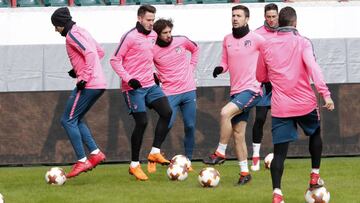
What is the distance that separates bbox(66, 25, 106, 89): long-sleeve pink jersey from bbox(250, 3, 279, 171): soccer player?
247 cm

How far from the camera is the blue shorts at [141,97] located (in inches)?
464

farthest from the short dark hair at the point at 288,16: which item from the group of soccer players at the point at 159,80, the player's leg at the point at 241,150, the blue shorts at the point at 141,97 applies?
the blue shorts at the point at 141,97

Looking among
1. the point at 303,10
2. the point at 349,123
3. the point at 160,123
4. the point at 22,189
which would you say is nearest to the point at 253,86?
the point at 160,123

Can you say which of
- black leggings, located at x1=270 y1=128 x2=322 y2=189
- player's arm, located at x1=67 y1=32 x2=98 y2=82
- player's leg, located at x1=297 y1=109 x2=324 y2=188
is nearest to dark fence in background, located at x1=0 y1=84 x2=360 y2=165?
player's arm, located at x1=67 y1=32 x2=98 y2=82

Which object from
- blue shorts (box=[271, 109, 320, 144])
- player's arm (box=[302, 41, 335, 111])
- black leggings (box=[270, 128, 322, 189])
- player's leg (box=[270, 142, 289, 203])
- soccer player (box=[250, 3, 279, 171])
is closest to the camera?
player's arm (box=[302, 41, 335, 111])

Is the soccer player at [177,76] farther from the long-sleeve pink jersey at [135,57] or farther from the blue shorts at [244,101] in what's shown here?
the blue shorts at [244,101]

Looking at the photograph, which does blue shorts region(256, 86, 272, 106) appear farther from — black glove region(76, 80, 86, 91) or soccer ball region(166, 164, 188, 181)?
black glove region(76, 80, 86, 91)

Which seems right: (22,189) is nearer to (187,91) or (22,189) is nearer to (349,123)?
(187,91)

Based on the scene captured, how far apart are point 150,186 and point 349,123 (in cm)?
512

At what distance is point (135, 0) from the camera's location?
26.1 m

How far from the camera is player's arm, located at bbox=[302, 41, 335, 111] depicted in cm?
878

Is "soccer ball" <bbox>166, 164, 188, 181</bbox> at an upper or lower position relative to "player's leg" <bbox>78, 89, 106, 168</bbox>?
lower

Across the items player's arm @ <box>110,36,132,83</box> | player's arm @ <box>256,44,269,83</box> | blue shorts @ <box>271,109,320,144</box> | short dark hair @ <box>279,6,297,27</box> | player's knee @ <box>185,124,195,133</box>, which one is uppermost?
short dark hair @ <box>279,6,297,27</box>

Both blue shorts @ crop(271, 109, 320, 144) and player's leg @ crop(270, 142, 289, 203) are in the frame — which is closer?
player's leg @ crop(270, 142, 289, 203)
